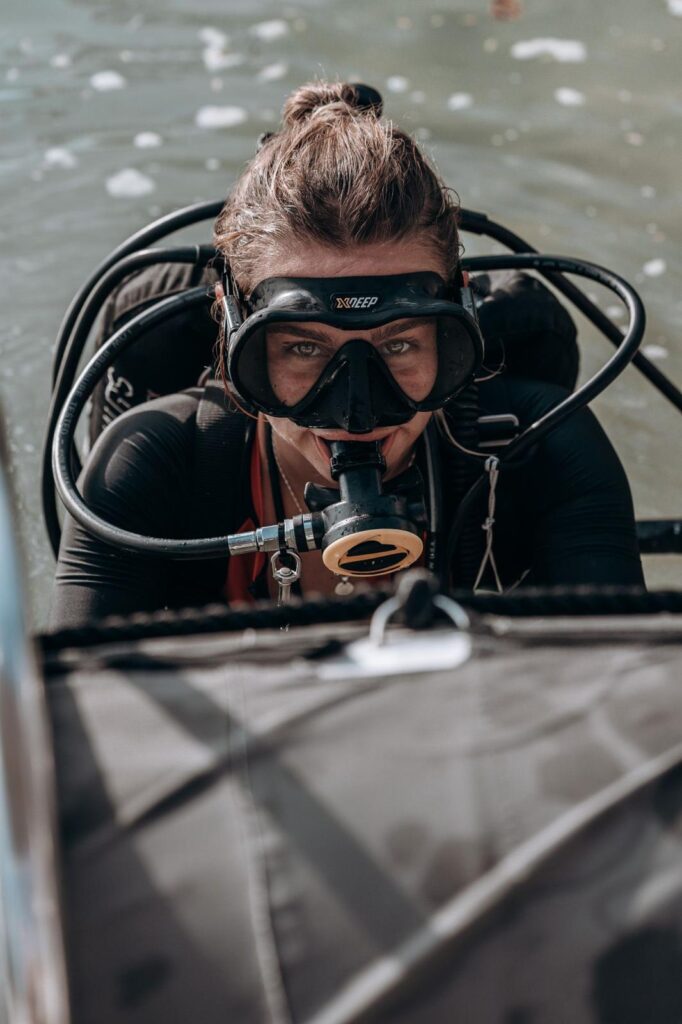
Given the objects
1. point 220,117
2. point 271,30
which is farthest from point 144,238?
point 271,30

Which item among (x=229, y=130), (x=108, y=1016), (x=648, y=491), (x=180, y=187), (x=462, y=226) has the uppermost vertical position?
(x=229, y=130)

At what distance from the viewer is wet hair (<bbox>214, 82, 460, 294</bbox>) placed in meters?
1.91

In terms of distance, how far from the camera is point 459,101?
17.2 ft

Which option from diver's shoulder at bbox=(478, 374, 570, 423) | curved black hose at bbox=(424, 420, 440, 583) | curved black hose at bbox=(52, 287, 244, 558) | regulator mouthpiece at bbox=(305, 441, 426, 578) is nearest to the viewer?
curved black hose at bbox=(52, 287, 244, 558)

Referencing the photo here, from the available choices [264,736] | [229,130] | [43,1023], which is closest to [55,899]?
[43,1023]

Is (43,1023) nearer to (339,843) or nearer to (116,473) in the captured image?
(339,843)

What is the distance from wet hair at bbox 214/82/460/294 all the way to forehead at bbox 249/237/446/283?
1cm

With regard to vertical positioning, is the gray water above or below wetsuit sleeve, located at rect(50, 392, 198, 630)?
above

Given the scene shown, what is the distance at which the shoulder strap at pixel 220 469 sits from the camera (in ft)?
7.22

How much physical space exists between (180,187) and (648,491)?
2294 mm

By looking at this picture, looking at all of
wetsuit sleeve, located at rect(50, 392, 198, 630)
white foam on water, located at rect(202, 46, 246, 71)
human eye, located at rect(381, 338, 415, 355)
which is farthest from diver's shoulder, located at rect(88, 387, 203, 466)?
white foam on water, located at rect(202, 46, 246, 71)

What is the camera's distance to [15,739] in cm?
76

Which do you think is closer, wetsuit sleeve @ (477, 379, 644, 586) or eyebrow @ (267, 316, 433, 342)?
eyebrow @ (267, 316, 433, 342)

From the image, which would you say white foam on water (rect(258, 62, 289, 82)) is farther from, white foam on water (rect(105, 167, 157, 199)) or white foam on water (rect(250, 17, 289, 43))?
white foam on water (rect(105, 167, 157, 199))
